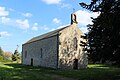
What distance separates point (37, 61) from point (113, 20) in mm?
41222

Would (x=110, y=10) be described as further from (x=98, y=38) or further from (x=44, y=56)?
(x=44, y=56)

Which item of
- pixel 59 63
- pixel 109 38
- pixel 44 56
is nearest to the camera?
pixel 109 38

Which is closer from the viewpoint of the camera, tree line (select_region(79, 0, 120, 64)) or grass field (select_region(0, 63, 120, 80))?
tree line (select_region(79, 0, 120, 64))

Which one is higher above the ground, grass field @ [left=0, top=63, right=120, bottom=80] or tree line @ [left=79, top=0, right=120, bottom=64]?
tree line @ [left=79, top=0, right=120, bottom=64]

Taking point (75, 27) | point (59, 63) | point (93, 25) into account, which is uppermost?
point (75, 27)

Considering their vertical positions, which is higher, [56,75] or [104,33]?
[104,33]

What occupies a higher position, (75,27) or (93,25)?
(75,27)

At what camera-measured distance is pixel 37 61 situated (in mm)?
61000

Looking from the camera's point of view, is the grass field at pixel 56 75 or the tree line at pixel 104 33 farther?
the grass field at pixel 56 75

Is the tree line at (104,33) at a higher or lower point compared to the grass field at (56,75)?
higher

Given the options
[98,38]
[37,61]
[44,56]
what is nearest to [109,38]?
[98,38]

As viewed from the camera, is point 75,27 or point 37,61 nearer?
point 75,27

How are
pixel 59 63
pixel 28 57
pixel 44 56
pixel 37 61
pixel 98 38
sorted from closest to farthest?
1. pixel 98 38
2. pixel 59 63
3. pixel 44 56
4. pixel 37 61
5. pixel 28 57

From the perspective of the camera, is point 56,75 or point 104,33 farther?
point 56,75
